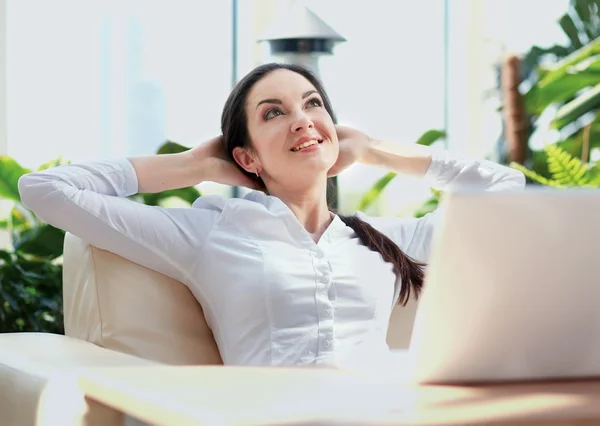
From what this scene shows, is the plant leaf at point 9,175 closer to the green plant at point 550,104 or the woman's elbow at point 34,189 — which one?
the woman's elbow at point 34,189

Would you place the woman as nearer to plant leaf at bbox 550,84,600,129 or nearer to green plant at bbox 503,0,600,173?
plant leaf at bbox 550,84,600,129

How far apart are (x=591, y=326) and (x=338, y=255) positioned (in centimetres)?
115

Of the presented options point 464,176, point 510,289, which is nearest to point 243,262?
point 464,176

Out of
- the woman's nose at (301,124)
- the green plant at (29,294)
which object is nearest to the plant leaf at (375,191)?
the green plant at (29,294)

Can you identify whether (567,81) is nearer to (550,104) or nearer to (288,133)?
(550,104)

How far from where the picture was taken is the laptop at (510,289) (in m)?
1.03

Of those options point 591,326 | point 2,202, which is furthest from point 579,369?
point 2,202

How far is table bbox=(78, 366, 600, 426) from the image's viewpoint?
95 cm

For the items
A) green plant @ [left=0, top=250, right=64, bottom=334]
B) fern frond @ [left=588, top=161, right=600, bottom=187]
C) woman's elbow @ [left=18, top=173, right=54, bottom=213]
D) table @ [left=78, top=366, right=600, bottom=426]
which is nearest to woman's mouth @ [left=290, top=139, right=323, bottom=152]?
woman's elbow @ [left=18, top=173, right=54, bottom=213]

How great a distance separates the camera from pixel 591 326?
111 centimetres

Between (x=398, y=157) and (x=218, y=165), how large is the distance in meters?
0.47

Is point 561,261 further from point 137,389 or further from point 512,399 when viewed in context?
point 137,389

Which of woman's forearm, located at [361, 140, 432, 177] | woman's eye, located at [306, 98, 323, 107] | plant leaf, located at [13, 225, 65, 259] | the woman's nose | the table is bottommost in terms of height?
plant leaf, located at [13, 225, 65, 259]

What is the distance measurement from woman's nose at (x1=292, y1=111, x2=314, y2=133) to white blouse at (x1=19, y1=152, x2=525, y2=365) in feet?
0.54
